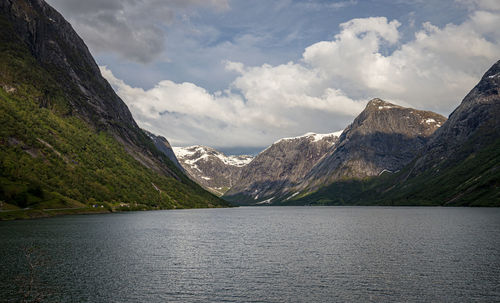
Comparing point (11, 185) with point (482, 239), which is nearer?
point (482, 239)

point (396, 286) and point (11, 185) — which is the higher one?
point (11, 185)

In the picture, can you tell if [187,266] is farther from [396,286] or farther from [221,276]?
[396,286]

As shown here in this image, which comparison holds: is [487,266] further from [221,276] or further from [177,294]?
[177,294]

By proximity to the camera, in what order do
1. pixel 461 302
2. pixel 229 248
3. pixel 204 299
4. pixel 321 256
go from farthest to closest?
1. pixel 229 248
2. pixel 321 256
3. pixel 204 299
4. pixel 461 302

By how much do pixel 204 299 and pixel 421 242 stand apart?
68071mm

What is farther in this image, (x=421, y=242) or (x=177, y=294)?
(x=421, y=242)

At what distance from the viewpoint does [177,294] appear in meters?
48.3

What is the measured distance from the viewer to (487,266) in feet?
200

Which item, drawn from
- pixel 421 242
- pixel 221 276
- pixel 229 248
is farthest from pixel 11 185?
pixel 421 242

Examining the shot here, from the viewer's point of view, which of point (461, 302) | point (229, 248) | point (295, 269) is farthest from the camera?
point (229, 248)

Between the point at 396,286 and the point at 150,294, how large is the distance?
34423 millimetres

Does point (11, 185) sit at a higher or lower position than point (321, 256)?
higher

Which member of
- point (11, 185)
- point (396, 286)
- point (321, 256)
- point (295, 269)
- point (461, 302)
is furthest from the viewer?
point (11, 185)

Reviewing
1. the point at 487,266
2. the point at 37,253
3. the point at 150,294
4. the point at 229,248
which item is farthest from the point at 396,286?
the point at 37,253
